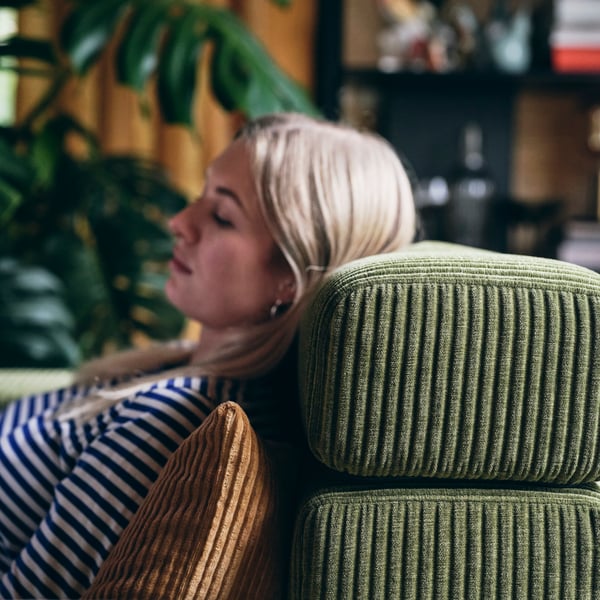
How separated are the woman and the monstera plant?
49 cm

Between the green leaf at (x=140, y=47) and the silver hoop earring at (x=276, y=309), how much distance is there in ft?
2.21

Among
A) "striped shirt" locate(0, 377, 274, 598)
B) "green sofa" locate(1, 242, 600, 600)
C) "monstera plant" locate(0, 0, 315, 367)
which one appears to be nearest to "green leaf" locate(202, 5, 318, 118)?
"monstera plant" locate(0, 0, 315, 367)

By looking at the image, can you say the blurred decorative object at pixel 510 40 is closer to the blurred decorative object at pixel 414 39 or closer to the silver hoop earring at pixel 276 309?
the blurred decorative object at pixel 414 39

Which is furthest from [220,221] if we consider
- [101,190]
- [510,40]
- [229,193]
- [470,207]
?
[510,40]

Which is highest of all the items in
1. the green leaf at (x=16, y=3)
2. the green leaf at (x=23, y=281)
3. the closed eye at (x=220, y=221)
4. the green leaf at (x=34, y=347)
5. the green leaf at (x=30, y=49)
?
the green leaf at (x=16, y=3)

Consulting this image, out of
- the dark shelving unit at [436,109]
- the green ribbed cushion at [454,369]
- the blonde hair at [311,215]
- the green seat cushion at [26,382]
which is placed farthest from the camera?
the dark shelving unit at [436,109]

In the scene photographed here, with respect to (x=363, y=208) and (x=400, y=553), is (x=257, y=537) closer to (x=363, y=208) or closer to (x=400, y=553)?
(x=400, y=553)

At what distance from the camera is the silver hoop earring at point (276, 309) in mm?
836

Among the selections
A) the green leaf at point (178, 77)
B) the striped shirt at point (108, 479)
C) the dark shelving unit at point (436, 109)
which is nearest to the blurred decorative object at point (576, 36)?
the dark shelving unit at point (436, 109)

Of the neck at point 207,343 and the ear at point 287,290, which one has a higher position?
the ear at point 287,290

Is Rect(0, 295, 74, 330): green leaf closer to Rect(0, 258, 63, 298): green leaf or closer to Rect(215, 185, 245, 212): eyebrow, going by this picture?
Rect(0, 258, 63, 298): green leaf

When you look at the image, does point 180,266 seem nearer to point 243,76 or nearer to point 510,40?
point 243,76

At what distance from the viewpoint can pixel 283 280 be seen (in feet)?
2.76

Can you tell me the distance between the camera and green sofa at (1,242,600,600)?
559 mm
